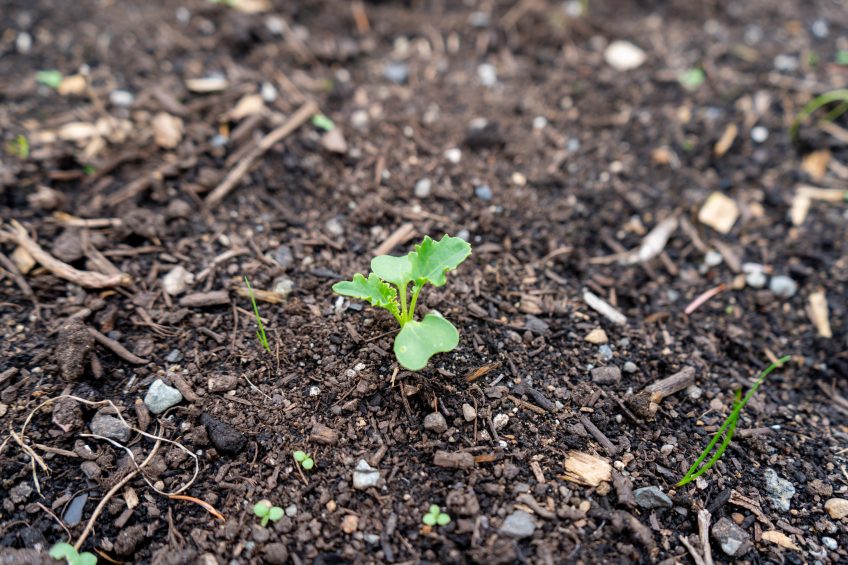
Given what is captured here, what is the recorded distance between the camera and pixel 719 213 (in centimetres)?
298

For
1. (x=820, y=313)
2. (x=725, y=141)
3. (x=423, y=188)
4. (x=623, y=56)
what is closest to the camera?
(x=820, y=313)

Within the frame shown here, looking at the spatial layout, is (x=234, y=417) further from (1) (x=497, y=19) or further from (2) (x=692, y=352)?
(1) (x=497, y=19)

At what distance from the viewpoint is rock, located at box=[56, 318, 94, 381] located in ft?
6.81

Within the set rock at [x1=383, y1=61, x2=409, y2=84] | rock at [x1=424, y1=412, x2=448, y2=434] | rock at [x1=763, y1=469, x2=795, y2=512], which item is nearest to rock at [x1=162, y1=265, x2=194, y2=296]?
rock at [x1=424, y1=412, x2=448, y2=434]

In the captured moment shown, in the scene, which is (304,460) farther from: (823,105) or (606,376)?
(823,105)

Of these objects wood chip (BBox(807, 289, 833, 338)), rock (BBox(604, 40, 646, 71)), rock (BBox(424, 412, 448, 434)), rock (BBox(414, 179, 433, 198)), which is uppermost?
rock (BBox(604, 40, 646, 71))

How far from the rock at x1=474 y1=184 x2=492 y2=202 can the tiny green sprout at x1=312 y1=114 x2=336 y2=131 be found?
0.85m

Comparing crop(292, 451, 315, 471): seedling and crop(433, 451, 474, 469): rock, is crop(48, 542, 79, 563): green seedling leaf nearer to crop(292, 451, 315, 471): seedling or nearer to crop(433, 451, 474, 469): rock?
crop(292, 451, 315, 471): seedling

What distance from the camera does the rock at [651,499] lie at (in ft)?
6.33

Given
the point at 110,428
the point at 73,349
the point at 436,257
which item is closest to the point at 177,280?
the point at 73,349

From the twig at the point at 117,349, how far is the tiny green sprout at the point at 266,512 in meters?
0.72

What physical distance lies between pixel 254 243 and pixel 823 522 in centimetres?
235

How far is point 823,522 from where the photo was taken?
1.98 metres

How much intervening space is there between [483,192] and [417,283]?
1.00 m
